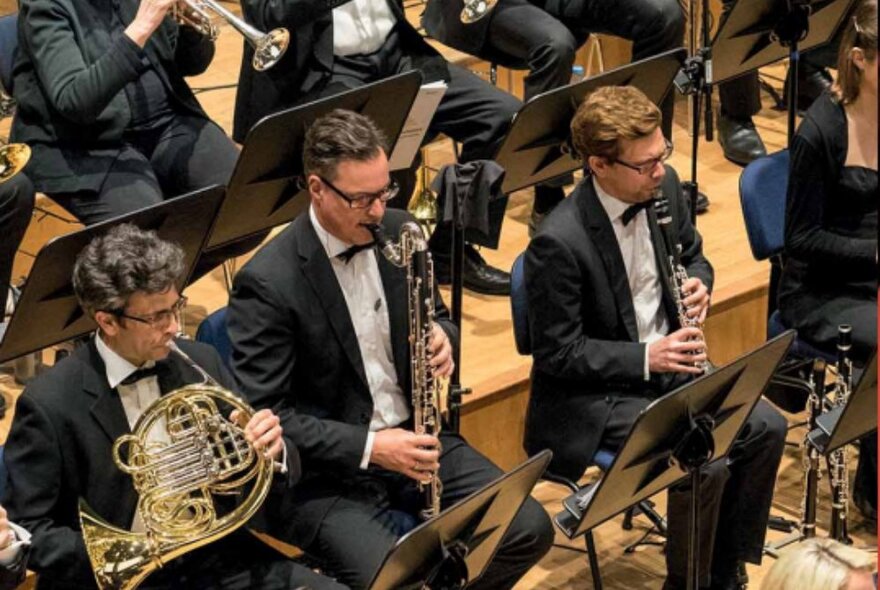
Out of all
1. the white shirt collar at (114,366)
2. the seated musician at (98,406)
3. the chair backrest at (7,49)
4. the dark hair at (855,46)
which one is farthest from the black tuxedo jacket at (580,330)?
the chair backrest at (7,49)

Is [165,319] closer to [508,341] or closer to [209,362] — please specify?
[209,362]

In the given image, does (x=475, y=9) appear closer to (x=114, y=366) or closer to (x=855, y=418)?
(x=855, y=418)

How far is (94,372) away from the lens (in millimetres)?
3527

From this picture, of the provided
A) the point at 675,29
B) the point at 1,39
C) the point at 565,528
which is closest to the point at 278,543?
the point at 565,528

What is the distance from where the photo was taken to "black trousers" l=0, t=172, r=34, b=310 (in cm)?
468

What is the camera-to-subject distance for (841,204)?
480 cm

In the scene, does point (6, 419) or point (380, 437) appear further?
point (6, 419)

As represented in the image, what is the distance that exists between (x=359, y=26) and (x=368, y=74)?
0.15 m

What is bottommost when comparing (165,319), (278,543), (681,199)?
(278,543)

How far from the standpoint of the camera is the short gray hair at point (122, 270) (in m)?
3.47

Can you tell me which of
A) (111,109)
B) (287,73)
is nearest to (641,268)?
(287,73)

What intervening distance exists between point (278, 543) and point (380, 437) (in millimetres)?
683

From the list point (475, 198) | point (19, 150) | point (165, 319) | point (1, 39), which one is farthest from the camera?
point (1, 39)

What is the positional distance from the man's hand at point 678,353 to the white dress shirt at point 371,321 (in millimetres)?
667
